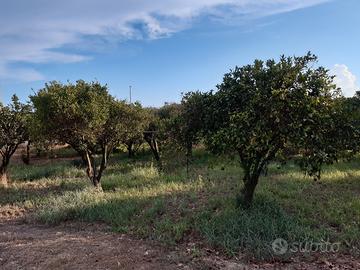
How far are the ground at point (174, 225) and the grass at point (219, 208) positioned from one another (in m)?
0.03

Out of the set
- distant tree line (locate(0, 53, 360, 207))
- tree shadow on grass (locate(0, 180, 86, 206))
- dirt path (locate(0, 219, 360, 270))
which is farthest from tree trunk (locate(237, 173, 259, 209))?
tree shadow on grass (locate(0, 180, 86, 206))

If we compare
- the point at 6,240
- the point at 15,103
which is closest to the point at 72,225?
the point at 6,240

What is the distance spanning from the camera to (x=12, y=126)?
645 inches

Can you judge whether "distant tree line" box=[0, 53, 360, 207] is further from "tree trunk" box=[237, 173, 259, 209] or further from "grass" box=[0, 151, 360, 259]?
"grass" box=[0, 151, 360, 259]

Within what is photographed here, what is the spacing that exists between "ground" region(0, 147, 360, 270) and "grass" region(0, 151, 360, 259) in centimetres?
3

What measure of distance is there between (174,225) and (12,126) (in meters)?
11.2

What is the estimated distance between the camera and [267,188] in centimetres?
1111

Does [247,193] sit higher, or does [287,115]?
[287,115]

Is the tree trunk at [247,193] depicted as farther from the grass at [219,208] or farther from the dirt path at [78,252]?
the dirt path at [78,252]

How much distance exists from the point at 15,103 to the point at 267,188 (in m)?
11.2

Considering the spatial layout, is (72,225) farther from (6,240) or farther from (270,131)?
(270,131)

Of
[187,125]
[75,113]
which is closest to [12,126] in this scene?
[75,113]

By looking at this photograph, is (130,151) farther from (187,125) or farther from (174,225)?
(174,225)

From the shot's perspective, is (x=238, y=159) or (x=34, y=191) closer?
(x=238, y=159)
